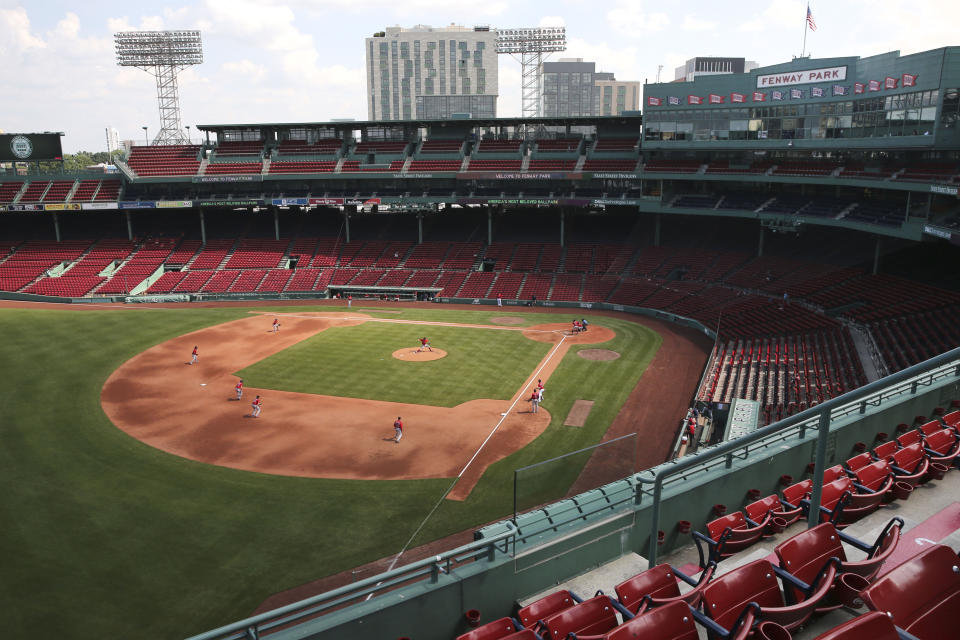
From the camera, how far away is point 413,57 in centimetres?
17575

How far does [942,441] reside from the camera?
11.2m

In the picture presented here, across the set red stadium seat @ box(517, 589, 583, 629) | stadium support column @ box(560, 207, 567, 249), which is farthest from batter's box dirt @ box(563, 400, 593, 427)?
stadium support column @ box(560, 207, 567, 249)

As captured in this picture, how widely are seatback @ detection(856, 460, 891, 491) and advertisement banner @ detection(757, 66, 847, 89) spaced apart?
149ft

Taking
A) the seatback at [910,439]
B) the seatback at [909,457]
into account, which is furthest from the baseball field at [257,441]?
the seatback at [910,439]

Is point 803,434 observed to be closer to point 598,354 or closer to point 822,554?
point 822,554

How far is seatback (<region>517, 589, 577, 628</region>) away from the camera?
25.8 feet

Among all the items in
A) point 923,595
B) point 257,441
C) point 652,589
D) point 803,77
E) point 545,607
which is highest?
point 803,77

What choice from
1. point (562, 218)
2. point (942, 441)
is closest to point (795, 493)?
point (942, 441)

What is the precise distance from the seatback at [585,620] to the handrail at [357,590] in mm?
1621

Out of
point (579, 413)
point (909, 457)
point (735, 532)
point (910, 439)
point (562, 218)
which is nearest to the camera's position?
point (735, 532)

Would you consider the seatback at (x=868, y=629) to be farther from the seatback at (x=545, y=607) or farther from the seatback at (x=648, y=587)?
the seatback at (x=545, y=607)

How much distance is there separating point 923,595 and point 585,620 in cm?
316

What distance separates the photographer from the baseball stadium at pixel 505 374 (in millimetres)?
8625

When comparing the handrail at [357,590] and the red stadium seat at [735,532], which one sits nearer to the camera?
the handrail at [357,590]
